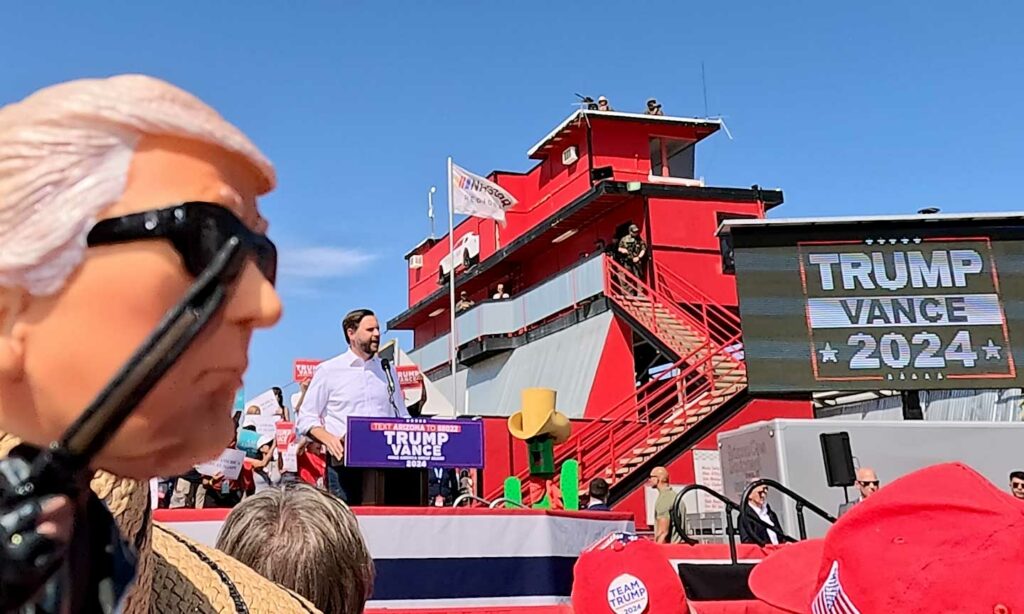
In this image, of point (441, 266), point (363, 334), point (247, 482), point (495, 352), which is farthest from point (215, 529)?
point (441, 266)

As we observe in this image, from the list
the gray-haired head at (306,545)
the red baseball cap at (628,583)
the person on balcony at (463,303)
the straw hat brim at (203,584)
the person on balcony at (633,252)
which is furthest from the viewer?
the person on balcony at (463,303)

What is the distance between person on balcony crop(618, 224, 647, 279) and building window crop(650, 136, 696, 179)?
12.3 ft

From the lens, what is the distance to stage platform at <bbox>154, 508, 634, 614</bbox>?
4.93 metres

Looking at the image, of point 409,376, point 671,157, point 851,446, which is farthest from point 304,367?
point 671,157

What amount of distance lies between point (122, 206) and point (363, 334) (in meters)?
4.44

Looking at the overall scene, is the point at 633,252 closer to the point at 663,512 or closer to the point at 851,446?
the point at 851,446

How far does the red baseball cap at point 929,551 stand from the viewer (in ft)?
4.77

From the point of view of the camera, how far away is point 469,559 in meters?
5.20

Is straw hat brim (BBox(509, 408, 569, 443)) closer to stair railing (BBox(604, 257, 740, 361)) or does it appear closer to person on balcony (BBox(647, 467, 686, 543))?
person on balcony (BBox(647, 467, 686, 543))

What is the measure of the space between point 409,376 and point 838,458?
4664 millimetres

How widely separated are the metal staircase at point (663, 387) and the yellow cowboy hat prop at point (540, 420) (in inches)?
68.5

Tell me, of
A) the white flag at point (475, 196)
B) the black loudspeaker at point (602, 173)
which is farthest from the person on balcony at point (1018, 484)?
the black loudspeaker at point (602, 173)

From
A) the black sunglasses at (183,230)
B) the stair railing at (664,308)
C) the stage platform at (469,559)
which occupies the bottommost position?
the stage platform at (469,559)

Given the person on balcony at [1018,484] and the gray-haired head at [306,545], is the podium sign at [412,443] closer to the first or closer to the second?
the gray-haired head at [306,545]
